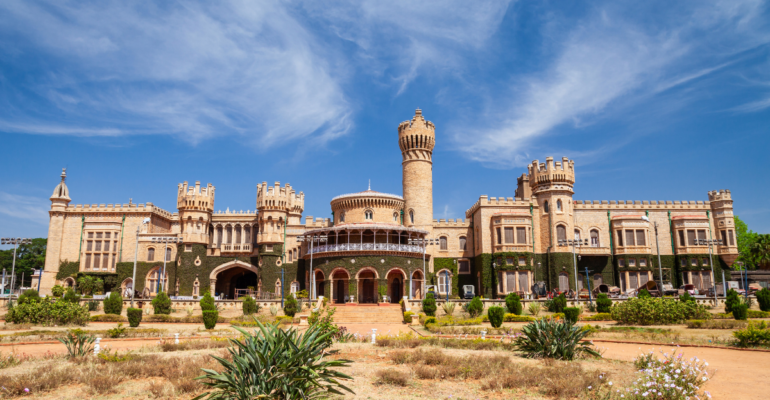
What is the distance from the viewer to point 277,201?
163ft

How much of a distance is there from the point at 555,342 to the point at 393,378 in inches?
213

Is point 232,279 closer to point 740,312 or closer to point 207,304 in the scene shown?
point 207,304

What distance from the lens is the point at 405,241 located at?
161ft

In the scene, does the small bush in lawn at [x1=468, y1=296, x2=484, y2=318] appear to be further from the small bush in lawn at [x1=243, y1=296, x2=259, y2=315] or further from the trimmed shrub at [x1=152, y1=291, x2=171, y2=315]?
the trimmed shrub at [x1=152, y1=291, x2=171, y2=315]

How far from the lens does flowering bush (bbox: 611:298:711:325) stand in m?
26.7

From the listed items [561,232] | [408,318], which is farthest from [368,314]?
[561,232]

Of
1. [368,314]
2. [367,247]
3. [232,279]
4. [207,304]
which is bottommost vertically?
[368,314]

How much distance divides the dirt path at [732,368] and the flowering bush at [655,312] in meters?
8.62

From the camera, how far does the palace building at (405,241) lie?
46375 millimetres

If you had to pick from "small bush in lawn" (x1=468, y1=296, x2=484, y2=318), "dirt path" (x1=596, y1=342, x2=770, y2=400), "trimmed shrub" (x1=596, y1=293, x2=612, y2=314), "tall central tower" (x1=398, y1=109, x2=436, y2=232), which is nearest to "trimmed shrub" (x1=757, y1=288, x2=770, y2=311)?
"trimmed shrub" (x1=596, y1=293, x2=612, y2=314)

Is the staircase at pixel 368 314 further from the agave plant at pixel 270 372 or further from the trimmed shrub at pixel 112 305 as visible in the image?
the agave plant at pixel 270 372

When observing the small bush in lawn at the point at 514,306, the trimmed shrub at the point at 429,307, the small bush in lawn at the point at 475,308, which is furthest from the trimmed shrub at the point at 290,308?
the small bush in lawn at the point at 514,306

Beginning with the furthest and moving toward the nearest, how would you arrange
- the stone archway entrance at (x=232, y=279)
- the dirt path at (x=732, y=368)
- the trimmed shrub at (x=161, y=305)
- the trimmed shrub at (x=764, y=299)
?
the stone archway entrance at (x=232, y=279) → the trimmed shrub at (x=161, y=305) → the trimmed shrub at (x=764, y=299) → the dirt path at (x=732, y=368)

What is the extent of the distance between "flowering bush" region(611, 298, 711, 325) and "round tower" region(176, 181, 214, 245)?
124 feet
